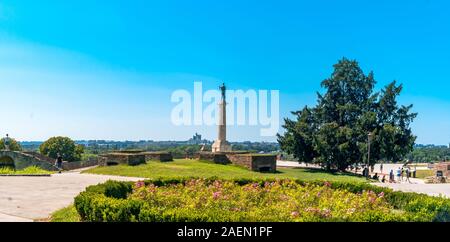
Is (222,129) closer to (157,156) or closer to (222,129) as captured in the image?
(222,129)

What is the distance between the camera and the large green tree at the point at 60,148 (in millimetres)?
63625

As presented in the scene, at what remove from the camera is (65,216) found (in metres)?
10.2

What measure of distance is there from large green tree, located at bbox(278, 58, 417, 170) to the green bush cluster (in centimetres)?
1860

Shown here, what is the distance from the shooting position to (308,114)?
3650cm

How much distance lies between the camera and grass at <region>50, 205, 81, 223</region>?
9715mm

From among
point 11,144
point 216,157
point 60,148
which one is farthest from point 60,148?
point 216,157

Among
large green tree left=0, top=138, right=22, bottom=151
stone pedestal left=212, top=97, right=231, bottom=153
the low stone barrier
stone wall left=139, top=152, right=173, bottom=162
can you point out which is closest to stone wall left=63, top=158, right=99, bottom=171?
the low stone barrier

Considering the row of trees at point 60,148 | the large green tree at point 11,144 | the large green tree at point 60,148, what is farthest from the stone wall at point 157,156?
the large green tree at point 60,148

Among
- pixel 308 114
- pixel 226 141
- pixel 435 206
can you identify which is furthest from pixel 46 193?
pixel 308 114

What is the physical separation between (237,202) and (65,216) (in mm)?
4460

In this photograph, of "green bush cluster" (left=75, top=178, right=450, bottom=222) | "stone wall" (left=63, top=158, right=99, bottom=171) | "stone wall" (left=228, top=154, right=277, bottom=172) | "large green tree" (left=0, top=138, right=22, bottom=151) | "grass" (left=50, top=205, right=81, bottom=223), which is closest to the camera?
"green bush cluster" (left=75, top=178, right=450, bottom=222)

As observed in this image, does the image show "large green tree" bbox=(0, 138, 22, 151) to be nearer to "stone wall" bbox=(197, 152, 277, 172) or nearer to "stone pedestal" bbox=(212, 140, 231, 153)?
"stone pedestal" bbox=(212, 140, 231, 153)
